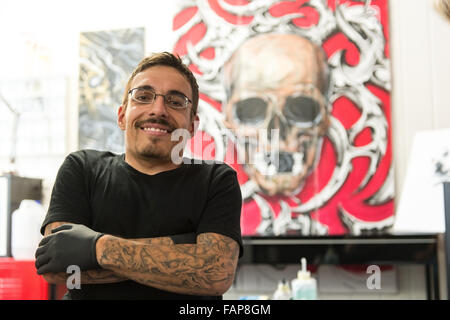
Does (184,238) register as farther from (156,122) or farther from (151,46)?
(151,46)

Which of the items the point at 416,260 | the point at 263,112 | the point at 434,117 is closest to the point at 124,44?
the point at 263,112

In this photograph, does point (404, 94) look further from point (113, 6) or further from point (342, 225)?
point (113, 6)

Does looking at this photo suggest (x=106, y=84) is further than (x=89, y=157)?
Yes

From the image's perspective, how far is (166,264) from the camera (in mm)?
945

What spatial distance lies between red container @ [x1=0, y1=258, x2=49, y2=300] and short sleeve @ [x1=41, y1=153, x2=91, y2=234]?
140 cm

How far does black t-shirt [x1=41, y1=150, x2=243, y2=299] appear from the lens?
1.02 m

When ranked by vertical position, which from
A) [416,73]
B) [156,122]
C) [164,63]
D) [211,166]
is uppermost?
[416,73]

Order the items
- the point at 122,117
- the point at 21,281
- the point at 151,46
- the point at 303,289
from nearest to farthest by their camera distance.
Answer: the point at 122,117 → the point at 303,289 → the point at 21,281 → the point at 151,46

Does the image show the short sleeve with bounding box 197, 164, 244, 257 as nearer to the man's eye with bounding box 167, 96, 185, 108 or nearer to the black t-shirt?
the black t-shirt

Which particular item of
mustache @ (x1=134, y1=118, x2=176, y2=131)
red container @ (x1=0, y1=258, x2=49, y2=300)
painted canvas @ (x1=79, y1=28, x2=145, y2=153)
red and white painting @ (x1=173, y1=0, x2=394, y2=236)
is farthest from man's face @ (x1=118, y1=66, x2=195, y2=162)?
painted canvas @ (x1=79, y1=28, x2=145, y2=153)

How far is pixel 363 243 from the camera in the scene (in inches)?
88.9

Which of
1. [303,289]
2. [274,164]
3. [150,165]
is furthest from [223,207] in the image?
[274,164]

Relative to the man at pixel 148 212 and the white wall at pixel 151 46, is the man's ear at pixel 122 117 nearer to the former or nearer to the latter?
the man at pixel 148 212

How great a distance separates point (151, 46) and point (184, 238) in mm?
2108
